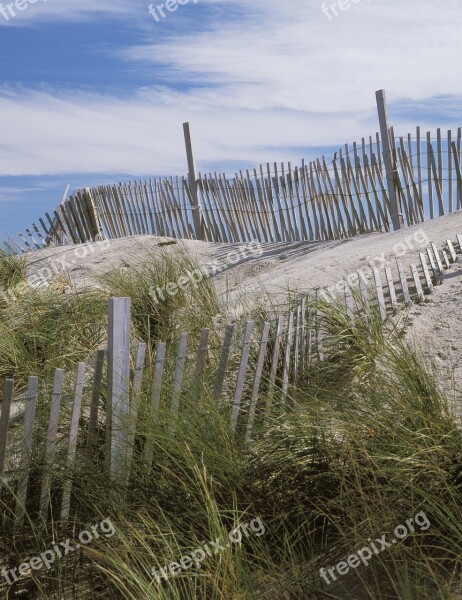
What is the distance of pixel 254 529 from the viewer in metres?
3.01

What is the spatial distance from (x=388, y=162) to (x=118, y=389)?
7.01 metres

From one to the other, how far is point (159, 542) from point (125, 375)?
0.86m

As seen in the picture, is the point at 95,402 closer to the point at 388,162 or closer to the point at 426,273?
the point at 426,273

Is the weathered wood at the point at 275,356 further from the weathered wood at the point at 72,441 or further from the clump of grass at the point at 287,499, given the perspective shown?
the weathered wood at the point at 72,441

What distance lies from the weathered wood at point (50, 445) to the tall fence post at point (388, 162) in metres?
7.17

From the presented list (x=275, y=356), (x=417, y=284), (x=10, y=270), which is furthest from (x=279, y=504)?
(x=10, y=270)

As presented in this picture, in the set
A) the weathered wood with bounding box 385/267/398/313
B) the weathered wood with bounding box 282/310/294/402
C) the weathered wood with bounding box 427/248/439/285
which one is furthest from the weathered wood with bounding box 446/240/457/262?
the weathered wood with bounding box 282/310/294/402

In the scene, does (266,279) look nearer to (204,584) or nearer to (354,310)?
(354,310)

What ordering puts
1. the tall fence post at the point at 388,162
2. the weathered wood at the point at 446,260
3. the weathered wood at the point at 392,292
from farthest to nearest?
the tall fence post at the point at 388,162, the weathered wood at the point at 446,260, the weathered wood at the point at 392,292

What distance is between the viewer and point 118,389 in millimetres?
3467

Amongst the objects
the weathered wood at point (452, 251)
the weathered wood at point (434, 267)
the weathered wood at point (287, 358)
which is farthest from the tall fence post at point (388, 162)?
the weathered wood at point (287, 358)

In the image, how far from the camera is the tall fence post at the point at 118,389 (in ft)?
10.9

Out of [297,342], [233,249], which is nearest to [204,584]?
[297,342]

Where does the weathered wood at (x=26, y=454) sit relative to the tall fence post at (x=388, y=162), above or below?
below
